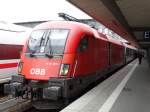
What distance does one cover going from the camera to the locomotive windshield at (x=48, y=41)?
420 inches

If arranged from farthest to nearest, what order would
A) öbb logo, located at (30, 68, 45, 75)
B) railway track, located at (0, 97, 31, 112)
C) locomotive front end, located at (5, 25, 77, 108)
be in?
railway track, located at (0, 97, 31, 112) < öbb logo, located at (30, 68, 45, 75) < locomotive front end, located at (5, 25, 77, 108)

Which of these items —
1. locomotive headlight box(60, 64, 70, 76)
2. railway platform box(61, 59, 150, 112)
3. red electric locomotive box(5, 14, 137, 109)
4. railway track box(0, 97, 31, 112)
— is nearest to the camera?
railway platform box(61, 59, 150, 112)

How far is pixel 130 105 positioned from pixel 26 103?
153 inches

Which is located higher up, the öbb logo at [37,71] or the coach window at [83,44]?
the coach window at [83,44]

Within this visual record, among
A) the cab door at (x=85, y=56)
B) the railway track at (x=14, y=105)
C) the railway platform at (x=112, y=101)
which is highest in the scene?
the cab door at (x=85, y=56)

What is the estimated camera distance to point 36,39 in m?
11.3

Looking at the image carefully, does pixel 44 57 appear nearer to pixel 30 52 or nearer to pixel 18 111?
pixel 30 52

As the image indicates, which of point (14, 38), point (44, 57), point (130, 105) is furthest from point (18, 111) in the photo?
point (14, 38)

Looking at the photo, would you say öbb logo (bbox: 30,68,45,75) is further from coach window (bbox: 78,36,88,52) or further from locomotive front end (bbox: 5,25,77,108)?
coach window (bbox: 78,36,88,52)

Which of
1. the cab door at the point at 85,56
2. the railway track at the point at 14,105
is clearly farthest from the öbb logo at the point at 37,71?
the railway track at the point at 14,105

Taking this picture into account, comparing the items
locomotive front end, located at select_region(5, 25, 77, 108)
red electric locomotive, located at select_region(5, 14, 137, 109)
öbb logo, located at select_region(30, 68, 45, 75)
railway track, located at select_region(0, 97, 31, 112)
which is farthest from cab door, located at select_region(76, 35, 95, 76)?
railway track, located at select_region(0, 97, 31, 112)

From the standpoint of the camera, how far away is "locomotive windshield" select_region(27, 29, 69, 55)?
420 inches

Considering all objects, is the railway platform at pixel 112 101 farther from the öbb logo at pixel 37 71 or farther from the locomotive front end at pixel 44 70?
the öbb logo at pixel 37 71

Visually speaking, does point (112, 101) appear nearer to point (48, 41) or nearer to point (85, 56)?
point (85, 56)
